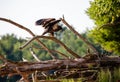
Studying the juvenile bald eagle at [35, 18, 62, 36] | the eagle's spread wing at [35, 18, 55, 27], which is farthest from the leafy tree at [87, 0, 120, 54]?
the eagle's spread wing at [35, 18, 55, 27]

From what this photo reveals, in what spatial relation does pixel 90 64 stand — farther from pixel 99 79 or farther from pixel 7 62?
pixel 7 62

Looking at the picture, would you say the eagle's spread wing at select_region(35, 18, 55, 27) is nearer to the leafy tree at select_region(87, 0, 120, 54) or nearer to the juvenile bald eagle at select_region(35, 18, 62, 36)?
the juvenile bald eagle at select_region(35, 18, 62, 36)

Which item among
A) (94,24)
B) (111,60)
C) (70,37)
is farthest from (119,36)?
(70,37)

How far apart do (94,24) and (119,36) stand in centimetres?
132

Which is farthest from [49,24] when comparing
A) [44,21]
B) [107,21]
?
[107,21]

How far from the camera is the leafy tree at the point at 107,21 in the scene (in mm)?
12280

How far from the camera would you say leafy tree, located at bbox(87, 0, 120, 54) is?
12.3 metres

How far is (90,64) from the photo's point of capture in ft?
29.0

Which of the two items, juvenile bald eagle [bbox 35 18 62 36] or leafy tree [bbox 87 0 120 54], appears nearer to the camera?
juvenile bald eagle [bbox 35 18 62 36]

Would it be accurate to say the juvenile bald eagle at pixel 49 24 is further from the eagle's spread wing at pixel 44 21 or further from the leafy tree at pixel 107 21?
the leafy tree at pixel 107 21

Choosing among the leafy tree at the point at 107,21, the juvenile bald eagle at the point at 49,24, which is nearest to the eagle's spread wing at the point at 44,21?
the juvenile bald eagle at the point at 49,24

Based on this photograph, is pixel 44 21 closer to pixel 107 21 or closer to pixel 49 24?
pixel 49 24

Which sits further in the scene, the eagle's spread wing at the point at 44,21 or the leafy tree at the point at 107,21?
the leafy tree at the point at 107,21

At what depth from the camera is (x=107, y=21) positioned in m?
13.6
